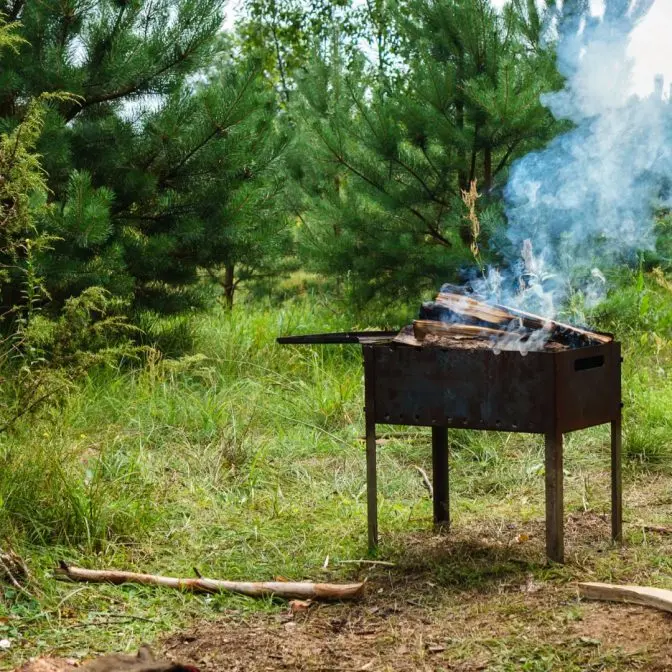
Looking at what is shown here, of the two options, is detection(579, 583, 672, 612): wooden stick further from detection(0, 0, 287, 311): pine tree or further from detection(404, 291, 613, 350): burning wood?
detection(0, 0, 287, 311): pine tree

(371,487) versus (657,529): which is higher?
(371,487)

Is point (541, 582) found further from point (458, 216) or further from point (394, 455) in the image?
point (458, 216)

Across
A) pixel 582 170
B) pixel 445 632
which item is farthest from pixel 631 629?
pixel 582 170

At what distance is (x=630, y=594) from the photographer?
3264mm

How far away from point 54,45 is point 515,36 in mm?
3338

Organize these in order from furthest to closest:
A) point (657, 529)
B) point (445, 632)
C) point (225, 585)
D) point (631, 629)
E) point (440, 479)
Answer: point (440, 479)
point (657, 529)
point (225, 585)
point (445, 632)
point (631, 629)

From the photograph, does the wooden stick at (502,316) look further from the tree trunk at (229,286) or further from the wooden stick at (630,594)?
the tree trunk at (229,286)

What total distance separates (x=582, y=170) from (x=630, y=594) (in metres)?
4.43

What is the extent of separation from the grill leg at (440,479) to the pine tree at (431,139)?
278 cm

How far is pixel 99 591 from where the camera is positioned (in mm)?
3475

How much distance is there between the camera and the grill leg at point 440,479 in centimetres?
424

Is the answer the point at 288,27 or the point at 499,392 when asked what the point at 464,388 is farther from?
the point at 288,27

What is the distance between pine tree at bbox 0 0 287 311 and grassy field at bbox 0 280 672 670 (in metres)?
0.79

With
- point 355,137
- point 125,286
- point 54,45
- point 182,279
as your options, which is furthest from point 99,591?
point 355,137
